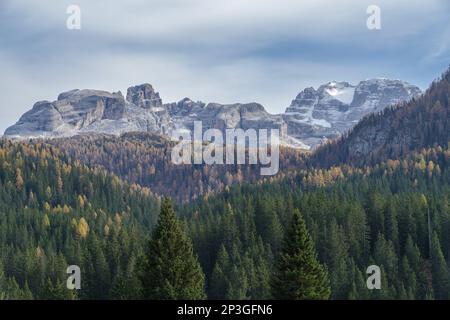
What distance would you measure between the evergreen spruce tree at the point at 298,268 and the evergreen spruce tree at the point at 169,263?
9.30 metres

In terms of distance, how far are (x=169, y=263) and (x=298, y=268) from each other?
1302 cm

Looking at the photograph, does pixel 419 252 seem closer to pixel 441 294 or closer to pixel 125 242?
pixel 441 294

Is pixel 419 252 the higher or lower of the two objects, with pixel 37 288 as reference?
higher

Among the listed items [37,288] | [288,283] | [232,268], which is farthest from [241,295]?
[37,288]

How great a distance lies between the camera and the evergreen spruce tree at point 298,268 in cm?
5719

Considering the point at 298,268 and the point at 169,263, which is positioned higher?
the point at 169,263

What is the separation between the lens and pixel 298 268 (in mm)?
57219

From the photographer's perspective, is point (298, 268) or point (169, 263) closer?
point (298, 268)

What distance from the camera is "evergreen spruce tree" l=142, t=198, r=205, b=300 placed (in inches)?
2323

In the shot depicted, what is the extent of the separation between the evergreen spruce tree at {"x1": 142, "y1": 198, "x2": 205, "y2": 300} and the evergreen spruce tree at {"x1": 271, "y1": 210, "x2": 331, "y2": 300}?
930 centimetres

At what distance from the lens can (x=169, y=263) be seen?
5928 centimetres

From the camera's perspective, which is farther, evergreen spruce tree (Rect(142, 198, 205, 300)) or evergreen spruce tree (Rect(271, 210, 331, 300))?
evergreen spruce tree (Rect(142, 198, 205, 300))
